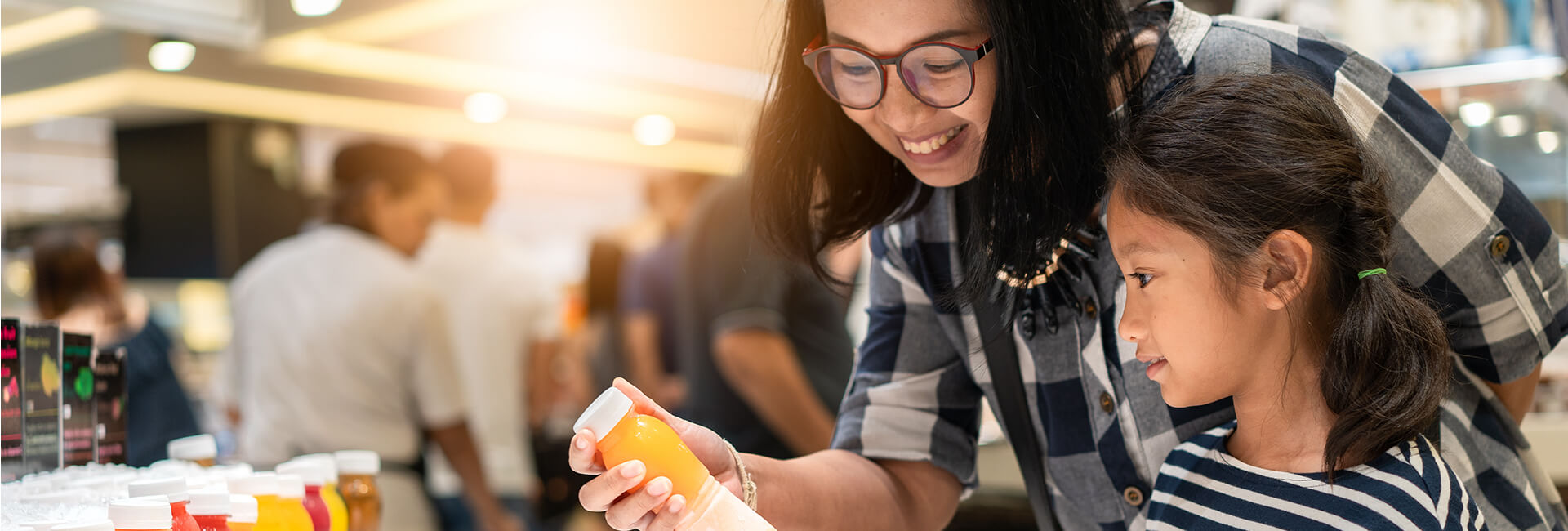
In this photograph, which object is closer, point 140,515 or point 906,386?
point 140,515

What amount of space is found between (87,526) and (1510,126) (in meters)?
2.77

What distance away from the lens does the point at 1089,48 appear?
0.97 metres

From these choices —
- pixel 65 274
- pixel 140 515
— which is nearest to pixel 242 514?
pixel 140 515

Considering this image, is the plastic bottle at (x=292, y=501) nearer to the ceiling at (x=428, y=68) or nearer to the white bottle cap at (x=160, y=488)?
the white bottle cap at (x=160, y=488)

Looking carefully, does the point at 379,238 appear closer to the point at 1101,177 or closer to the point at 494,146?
the point at 1101,177

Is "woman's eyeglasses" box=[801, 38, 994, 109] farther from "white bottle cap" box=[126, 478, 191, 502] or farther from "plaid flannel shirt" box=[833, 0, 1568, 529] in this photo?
"white bottle cap" box=[126, 478, 191, 502]

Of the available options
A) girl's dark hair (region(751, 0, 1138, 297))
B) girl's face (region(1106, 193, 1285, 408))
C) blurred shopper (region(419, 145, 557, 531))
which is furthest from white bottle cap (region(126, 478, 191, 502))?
blurred shopper (region(419, 145, 557, 531))

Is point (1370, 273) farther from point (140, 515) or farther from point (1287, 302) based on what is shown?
point (140, 515)

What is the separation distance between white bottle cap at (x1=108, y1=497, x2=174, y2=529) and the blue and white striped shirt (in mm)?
839

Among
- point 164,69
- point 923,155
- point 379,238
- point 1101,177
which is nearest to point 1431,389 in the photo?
point 1101,177

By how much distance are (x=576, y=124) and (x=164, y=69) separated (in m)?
4.65

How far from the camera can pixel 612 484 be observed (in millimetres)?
836

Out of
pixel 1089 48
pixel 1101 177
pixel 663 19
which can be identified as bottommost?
pixel 1101 177

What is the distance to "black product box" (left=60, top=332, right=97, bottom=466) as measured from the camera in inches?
46.1
